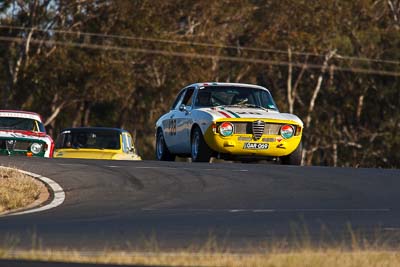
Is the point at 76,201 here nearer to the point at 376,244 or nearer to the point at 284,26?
the point at 376,244

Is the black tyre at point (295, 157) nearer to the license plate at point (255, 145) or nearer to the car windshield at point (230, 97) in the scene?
the license plate at point (255, 145)

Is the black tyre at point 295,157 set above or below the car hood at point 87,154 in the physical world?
above

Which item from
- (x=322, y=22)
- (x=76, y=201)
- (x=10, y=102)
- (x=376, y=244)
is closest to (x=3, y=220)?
(x=76, y=201)

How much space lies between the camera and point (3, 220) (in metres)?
12.7

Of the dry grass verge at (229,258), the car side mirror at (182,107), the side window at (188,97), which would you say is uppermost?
the side window at (188,97)

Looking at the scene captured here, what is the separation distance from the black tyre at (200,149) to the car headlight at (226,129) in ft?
1.50

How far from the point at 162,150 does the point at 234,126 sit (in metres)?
→ 3.46

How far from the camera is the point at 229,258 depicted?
9.73m

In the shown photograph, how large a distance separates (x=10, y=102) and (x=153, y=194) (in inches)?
1584

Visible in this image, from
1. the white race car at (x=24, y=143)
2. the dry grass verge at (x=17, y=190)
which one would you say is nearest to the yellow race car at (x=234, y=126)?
the white race car at (x=24, y=143)

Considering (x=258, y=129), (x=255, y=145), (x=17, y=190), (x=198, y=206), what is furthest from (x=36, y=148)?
(x=198, y=206)

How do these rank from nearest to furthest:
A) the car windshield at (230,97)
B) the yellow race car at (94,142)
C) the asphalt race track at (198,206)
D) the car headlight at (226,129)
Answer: the asphalt race track at (198,206)
the car headlight at (226,129)
the car windshield at (230,97)
the yellow race car at (94,142)

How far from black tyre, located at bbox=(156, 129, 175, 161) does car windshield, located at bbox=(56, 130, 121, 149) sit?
6.71 feet

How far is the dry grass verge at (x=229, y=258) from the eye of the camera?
31.2 ft
